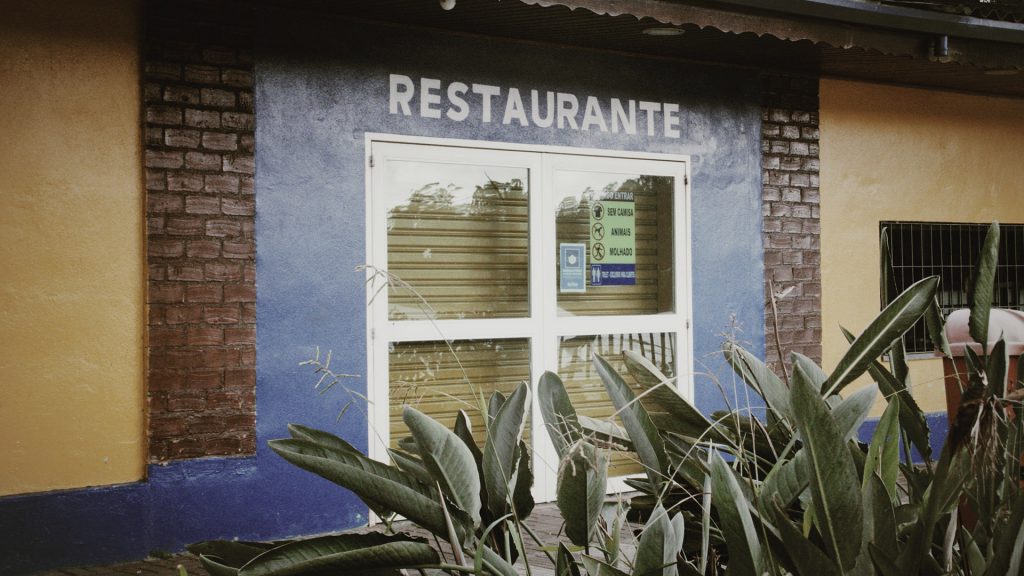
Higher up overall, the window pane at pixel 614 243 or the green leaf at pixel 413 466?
the window pane at pixel 614 243

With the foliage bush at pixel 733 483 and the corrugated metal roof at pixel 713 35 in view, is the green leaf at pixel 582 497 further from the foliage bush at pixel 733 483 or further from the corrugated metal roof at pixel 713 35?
the corrugated metal roof at pixel 713 35

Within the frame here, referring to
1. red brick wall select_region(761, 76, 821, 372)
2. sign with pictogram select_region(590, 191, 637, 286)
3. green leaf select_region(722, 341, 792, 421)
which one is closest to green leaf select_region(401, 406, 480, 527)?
green leaf select_region(722, 341, 792, 421)

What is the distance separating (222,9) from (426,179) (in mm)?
1552

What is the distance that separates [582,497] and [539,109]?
17.2 ft

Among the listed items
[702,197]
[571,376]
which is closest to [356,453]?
[571,376]

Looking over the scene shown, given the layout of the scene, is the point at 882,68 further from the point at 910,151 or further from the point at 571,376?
the point at 571,376

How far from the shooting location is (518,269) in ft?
20.5

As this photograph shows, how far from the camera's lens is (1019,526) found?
0.91 meters

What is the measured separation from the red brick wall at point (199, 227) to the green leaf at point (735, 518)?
15.2ft

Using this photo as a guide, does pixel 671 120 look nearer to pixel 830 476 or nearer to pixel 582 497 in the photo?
pixel 582 497

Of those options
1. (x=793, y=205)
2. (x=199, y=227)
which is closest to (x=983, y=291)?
(x=199, y=227)

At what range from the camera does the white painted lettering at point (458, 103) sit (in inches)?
231

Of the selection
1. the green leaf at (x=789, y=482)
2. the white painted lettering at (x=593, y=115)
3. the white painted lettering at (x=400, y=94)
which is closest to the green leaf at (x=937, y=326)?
the green leaf at (x=789, y=482)

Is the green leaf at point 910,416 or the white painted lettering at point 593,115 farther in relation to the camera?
the white painted lettering at point 593,115
